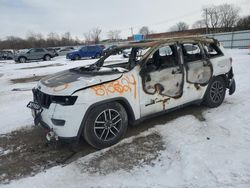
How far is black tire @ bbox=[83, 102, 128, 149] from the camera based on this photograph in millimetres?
3561

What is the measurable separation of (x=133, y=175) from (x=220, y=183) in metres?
1.05

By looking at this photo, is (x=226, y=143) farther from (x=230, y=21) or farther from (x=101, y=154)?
(x=230, y=21)

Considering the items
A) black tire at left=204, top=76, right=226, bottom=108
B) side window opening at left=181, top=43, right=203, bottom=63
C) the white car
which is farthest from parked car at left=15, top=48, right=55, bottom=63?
black tire at left=204, top=76, right=226, bottom=108

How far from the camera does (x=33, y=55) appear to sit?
26922 millimetres

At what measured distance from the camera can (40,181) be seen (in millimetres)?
3020

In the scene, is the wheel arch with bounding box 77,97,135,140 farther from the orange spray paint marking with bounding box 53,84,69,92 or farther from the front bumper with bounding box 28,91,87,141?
the orange spray paint marking with bounding box 53,84,69,92

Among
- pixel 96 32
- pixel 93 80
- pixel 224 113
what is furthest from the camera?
pixel 96 32

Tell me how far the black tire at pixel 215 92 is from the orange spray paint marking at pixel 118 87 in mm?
2102

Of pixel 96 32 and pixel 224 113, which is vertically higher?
pixel 96 32

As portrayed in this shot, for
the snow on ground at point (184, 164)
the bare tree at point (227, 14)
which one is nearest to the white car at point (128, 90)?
the snow on ground at point (184, 164)

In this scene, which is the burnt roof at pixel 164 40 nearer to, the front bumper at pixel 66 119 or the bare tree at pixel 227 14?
the front bumper at pixel 66 119

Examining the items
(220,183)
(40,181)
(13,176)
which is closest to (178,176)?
(220,183)

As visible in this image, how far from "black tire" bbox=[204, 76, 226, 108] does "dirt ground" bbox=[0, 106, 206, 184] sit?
157cm

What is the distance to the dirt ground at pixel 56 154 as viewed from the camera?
330 centimetres
